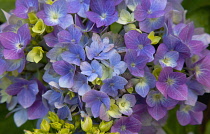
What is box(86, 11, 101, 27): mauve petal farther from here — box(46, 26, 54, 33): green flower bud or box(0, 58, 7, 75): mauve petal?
box(0, 58, 7, 75): mauve petal

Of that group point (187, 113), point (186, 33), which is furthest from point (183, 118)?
point (186, 33)

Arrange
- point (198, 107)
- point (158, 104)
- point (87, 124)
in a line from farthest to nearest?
1. point (198, 107)
2. point (158, 104)
3. point (87, 124)

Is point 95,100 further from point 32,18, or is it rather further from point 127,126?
point 32,18

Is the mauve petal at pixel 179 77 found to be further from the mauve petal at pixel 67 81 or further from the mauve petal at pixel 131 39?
the mauve petal at pixel 67 81

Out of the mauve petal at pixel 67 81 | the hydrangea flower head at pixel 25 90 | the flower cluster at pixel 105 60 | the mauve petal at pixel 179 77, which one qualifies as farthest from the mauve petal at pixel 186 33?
the hydrangea flower head at pixel 25 90

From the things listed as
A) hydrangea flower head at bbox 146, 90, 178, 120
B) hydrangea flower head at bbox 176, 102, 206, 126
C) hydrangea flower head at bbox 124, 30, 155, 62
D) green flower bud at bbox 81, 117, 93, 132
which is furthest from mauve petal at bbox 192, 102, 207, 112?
green flower bud at bbox 81, 117, 93, 132
